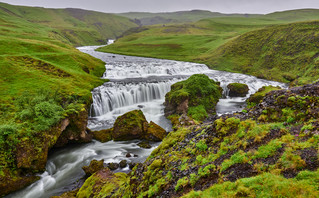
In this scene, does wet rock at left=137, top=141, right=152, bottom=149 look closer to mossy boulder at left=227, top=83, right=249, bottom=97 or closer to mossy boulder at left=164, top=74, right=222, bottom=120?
mossy boulder at left=164, top=74, right=222, bottom=120

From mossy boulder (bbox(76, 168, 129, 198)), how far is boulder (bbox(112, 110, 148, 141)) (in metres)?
9.74

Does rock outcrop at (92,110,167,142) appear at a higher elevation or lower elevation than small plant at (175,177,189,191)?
lower

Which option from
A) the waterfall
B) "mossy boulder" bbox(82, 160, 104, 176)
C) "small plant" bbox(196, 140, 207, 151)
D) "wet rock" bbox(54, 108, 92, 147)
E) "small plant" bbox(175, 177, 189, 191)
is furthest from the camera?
the waterfall

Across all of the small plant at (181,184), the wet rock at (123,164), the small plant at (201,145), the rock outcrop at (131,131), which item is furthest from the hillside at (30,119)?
the small plant at (201,145)

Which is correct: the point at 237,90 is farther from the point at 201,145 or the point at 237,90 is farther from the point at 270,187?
the point at 270,187

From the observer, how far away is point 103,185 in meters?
14.3

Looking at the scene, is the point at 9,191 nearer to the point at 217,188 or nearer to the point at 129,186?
the point at 129,186

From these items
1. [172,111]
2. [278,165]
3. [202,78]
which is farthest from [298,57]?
[278,165]

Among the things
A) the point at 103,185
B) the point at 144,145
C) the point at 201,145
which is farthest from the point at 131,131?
the point at 201,145

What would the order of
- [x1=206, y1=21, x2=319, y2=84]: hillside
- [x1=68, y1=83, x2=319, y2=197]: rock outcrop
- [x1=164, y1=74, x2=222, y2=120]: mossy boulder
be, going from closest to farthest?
[x1=68, y1=83, x2=319, y2=197]: rock outcrop < [x1=164, y1=74, x2=222, y2=120]: mossy boulder < [x1=206, y1=21, x2=319, y2=84]: hillside

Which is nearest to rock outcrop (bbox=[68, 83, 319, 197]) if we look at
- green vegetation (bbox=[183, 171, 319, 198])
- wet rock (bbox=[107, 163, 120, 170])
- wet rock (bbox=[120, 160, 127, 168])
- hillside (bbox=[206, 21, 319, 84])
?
green vegetation (bbox=[183, 171, 319, 198])

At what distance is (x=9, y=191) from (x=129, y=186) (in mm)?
12476

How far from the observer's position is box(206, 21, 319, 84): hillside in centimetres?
5694

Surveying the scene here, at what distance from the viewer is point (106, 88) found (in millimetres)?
41906
